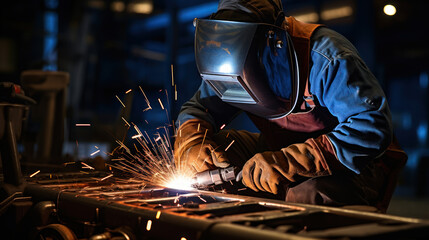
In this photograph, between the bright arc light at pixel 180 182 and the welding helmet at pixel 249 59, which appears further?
the bright arc light at pixel 180 182

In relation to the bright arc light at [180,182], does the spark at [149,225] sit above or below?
above

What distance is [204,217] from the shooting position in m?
1.36

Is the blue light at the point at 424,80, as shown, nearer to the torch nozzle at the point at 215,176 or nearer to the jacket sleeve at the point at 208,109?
the jacket sleeve at the point at 208,109

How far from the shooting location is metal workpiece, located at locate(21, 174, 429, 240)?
3.92 ft

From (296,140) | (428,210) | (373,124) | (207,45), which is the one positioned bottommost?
(428,210)

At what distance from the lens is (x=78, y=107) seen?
1038cm

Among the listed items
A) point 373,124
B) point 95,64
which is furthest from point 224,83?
point 95,64

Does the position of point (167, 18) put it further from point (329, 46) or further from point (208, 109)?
point (329, 46)

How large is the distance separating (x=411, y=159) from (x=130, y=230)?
24.8 feet

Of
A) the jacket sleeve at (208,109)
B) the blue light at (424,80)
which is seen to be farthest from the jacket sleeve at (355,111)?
the blue light at (424,80)

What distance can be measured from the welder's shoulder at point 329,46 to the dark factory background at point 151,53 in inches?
59.8

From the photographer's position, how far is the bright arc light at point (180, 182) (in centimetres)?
228

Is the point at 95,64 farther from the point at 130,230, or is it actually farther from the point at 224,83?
the point at 130,230

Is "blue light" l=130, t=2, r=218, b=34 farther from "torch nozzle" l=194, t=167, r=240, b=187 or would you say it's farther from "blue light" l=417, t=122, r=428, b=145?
"torch nozzle" l=194, t=167, r=240, b=187
